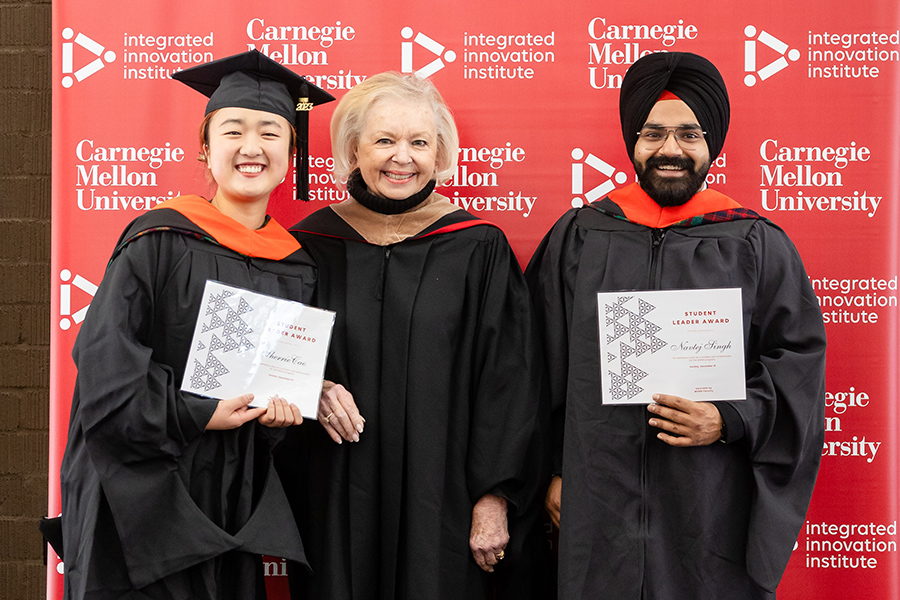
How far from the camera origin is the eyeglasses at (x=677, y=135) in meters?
2.25

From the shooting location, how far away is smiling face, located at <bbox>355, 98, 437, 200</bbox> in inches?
92.4

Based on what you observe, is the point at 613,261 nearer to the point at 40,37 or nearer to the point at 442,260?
the point at 442,260

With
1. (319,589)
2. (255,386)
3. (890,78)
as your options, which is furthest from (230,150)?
(890,78)

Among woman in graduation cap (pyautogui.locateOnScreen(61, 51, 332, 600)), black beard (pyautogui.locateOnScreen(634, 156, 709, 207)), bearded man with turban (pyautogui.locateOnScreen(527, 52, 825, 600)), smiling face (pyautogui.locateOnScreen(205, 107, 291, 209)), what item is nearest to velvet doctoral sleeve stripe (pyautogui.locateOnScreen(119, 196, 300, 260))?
woman in graduation cap (pyautogui.locateOnScreen(61, 51, 332, 600))

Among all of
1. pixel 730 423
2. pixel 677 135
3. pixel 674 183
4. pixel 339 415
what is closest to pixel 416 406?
pixel 339 415

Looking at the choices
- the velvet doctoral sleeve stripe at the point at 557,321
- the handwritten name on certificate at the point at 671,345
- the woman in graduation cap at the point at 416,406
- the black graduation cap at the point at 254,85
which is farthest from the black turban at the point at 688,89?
the black graduation cap at the point at 254,85

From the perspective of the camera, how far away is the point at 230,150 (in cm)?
222

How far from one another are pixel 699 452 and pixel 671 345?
14.1 inches

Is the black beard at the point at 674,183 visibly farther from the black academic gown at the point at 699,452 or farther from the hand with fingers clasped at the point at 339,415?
the hand with fingers clasped at the point at 339,415

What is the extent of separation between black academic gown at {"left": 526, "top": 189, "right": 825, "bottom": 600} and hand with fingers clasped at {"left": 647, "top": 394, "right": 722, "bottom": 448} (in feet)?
0.16

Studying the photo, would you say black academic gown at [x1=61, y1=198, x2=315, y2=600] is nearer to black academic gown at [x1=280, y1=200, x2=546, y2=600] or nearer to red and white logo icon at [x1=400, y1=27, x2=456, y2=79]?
black academic gown at [x1=280, y1=200, x2=546, y2=600]

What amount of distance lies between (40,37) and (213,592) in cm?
255

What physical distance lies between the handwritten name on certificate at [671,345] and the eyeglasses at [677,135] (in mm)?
525

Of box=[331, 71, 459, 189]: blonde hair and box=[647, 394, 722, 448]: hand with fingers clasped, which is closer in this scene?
box=[647, 394, 722, 448]: hand with fingers clasped
